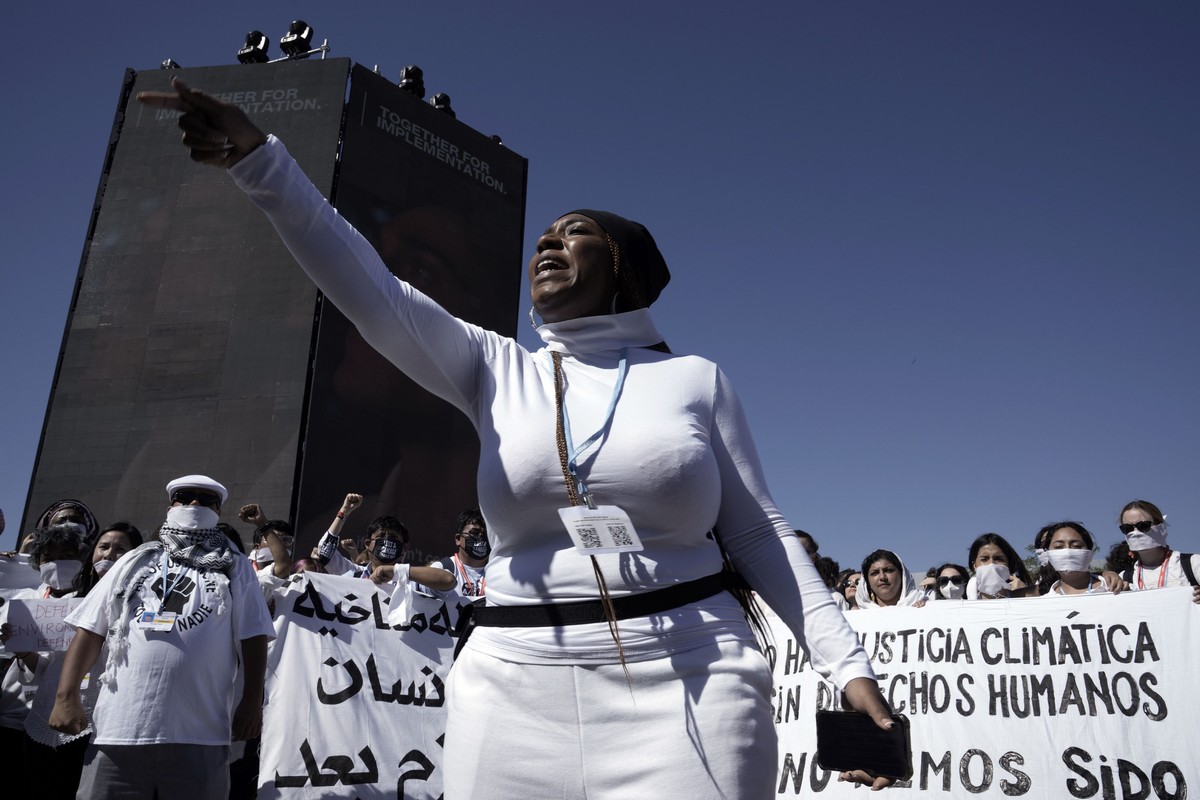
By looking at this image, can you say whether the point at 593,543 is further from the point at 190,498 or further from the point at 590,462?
the point at 190,498

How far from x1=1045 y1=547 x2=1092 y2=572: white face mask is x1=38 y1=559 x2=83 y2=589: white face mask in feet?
19.4

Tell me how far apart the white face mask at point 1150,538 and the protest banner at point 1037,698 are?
842mm

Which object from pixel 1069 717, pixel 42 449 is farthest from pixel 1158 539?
pixel 42 449

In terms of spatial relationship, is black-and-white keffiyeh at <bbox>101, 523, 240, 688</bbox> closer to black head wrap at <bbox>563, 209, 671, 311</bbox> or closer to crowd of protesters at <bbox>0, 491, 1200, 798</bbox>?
crowd of protesters at <bbox>0, 491, 1200, 798</bbox>

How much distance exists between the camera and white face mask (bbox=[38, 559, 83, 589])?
5.39 metres

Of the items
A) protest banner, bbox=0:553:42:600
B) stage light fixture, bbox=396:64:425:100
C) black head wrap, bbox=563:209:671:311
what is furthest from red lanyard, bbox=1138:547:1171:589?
stage light fixture, bbox=396:64:425:100

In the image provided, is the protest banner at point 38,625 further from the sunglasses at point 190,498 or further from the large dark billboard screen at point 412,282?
the large dark billboard screen at point 412,282

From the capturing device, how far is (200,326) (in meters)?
21.0

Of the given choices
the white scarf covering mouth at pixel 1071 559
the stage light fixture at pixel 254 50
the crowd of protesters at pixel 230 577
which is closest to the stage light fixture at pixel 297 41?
the stage light fixture at pixel 254 50

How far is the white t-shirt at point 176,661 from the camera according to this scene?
13.0 ft

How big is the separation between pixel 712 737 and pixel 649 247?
1.01 m

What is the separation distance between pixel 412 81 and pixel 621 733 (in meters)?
26.6

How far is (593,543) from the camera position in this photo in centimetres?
149

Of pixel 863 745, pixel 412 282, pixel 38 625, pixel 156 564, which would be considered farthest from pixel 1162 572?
pixel 412 282
